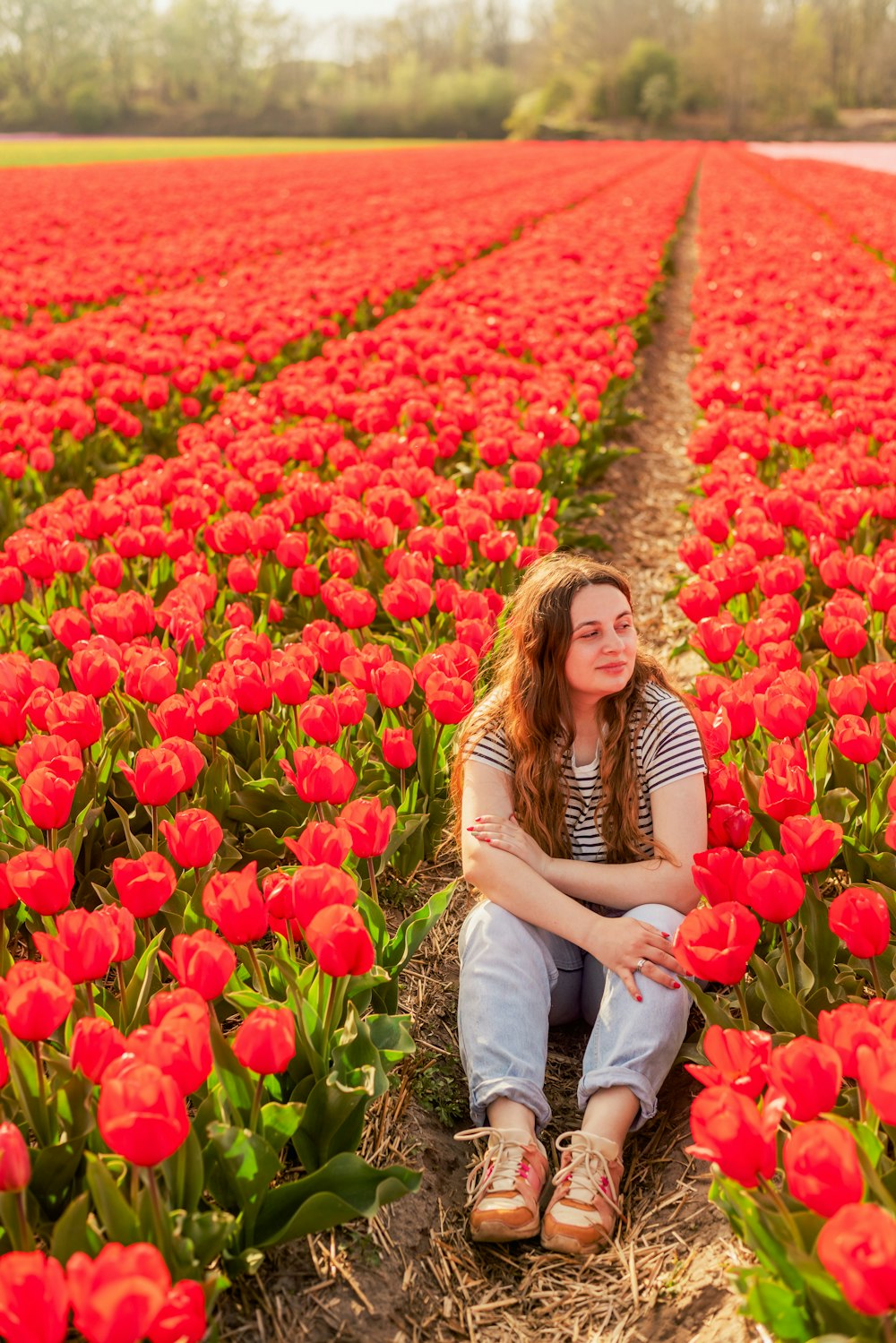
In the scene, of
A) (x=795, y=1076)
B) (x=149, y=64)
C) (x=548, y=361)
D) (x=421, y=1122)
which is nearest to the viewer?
(x=795, y=1076)

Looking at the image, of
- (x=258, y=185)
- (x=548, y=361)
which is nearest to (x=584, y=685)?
(x=548, y=361)

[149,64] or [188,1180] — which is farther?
[149,64]

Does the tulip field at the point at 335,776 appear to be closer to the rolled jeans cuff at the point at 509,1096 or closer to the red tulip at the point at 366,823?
the red tulip at the point at 366,823

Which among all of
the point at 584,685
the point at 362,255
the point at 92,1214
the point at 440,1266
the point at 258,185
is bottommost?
the point at 440,1266

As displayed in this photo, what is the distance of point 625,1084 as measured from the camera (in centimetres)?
234

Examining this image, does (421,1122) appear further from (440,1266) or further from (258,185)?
(258,185)

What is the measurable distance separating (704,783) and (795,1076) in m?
1.22

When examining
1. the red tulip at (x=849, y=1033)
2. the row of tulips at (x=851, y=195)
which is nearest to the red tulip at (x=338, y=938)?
the red tulip at (x=849, y=1033)

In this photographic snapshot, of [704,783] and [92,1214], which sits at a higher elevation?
[704,783]

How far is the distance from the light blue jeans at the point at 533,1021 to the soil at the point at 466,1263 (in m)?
0.14

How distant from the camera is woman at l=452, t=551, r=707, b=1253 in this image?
2.30 meters

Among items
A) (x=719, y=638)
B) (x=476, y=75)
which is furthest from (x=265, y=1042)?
(x=476, y=75)

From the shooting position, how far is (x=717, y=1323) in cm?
193

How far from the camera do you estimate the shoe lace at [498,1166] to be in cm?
225
